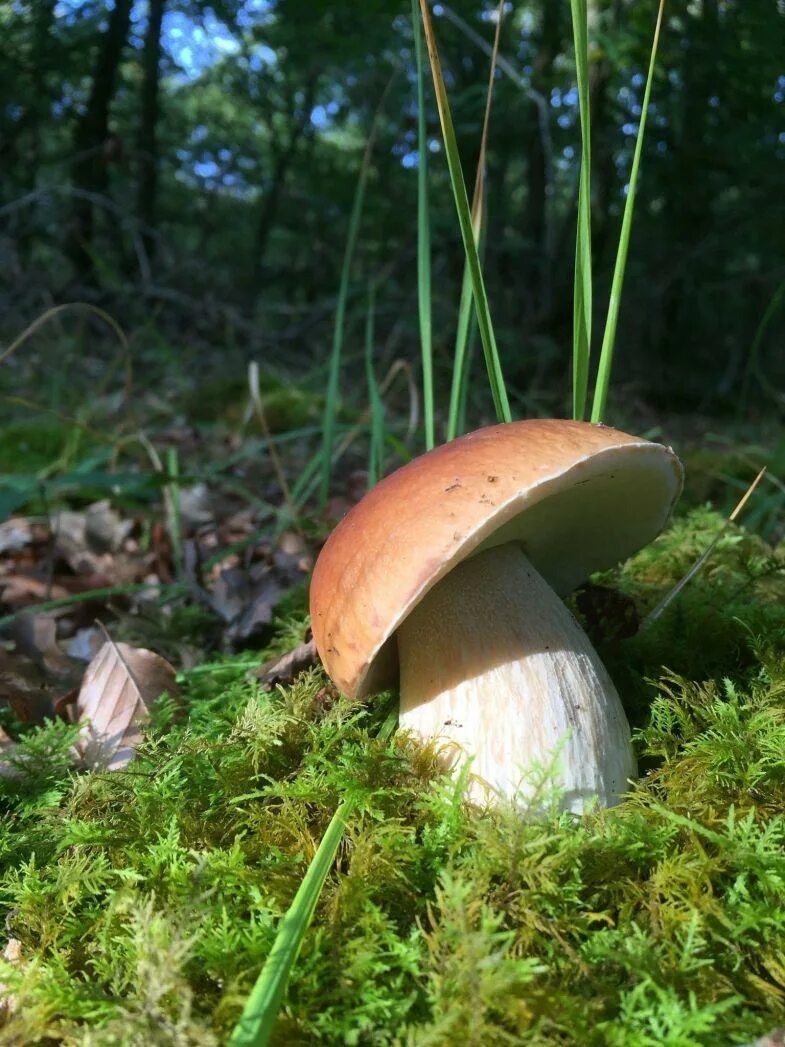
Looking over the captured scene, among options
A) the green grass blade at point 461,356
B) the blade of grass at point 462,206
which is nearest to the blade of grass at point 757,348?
the green grass blade at point 461,356

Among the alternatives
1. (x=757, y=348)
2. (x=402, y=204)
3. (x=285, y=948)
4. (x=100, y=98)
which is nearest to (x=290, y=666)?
(x=285, y=948)

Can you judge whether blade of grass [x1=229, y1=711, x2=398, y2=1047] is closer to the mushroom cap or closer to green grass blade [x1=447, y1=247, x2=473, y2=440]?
the mushroom cap

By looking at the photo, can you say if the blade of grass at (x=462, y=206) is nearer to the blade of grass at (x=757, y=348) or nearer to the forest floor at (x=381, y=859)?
the forest floor at (x=381, y=859)

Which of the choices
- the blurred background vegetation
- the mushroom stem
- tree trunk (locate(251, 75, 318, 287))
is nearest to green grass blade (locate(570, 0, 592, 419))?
the mushroom stem

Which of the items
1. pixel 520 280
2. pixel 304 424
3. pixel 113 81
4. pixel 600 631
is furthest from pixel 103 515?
pixel 113 81

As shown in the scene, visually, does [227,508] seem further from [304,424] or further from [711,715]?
[711,715]

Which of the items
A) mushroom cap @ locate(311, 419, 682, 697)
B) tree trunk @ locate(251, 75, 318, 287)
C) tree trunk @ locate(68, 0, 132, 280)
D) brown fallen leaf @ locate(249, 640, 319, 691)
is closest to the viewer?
mushroom cap @ locate(311, 419, 682, 697)

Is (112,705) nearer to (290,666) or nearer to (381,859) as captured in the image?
(290,666)
